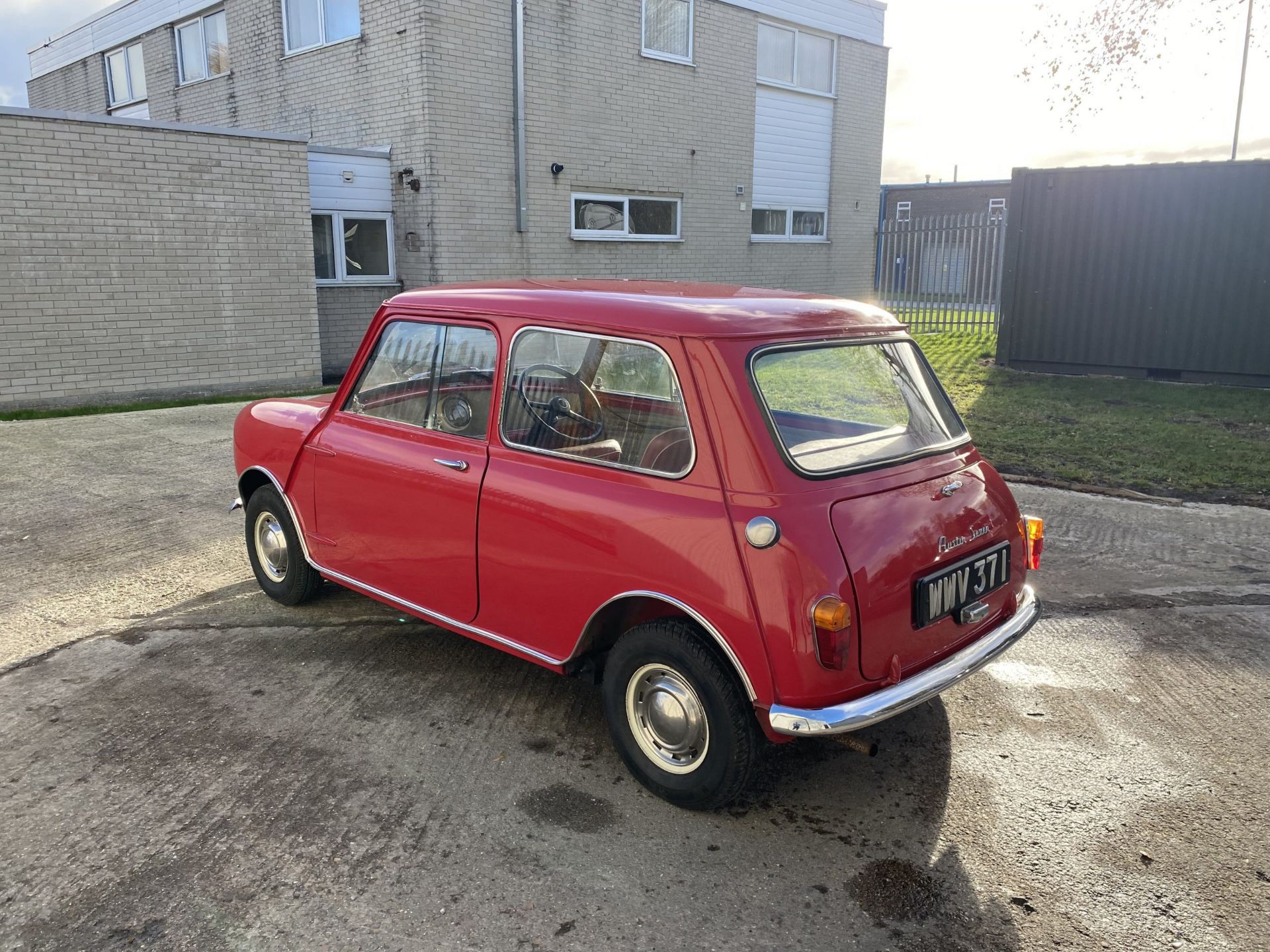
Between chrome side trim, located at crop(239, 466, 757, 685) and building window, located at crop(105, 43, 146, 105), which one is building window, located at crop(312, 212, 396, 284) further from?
chrome side trim, located at crop(239, 466, 757, 685)

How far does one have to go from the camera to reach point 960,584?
131 inches

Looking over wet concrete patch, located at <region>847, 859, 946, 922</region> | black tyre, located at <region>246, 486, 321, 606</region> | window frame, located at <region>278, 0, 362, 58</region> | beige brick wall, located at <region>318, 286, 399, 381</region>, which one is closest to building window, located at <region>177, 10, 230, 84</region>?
window frame, located at <region>278, 0, 362, 58</region>

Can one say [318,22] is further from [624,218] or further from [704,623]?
[704,623]

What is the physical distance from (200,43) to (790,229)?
10.8 m

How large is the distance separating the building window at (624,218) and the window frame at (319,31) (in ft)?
12.3

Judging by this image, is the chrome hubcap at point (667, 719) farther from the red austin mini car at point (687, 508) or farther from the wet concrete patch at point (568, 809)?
the wet concrete patch at point (568, 809)

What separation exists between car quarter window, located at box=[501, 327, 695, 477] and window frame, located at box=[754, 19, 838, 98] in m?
14.8

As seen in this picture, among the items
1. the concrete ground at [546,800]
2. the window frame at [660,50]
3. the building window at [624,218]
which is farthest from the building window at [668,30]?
the concrete ground at [546,800]

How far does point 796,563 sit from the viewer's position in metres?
2.87

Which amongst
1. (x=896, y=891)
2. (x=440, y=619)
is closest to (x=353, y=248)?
(x=440, y=619)

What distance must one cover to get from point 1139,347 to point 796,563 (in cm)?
1155

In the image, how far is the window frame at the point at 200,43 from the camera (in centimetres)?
1600

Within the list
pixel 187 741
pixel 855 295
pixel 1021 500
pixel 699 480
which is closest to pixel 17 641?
pixel 187 741

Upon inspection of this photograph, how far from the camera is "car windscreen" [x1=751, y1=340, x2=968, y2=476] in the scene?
3311 mm
